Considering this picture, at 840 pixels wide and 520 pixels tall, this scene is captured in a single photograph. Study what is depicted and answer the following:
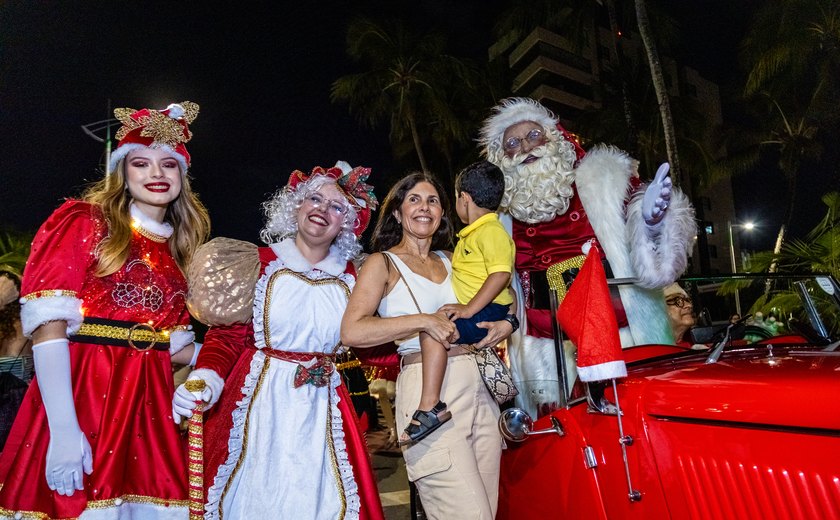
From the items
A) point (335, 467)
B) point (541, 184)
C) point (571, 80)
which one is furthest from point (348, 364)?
point (571, 80)

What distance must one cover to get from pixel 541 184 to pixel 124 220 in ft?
7.42

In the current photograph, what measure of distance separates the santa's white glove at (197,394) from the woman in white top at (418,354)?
60 cm

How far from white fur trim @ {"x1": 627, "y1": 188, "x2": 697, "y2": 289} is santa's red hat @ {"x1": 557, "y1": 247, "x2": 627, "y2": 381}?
3.33ft

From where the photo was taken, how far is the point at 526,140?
140 inches

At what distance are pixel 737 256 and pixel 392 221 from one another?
5203cm

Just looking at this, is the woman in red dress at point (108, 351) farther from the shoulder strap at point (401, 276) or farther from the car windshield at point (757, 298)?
the car windshield at point (757, 298)

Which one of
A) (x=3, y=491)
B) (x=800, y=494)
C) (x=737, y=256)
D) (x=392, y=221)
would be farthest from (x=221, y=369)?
(x=737, y=256)

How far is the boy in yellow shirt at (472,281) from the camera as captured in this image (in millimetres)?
2164

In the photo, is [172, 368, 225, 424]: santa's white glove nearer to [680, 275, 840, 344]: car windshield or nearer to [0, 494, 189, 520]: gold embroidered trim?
[0, 494, 189, 520]: gold embroidered trim

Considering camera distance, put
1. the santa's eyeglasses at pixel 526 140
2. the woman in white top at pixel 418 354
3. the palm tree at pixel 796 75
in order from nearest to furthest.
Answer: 1. the woman in white top at pixel 418 354
2. the santa's eyeglasses at pixel 526 140
3. the palm tree at pixel 796 75

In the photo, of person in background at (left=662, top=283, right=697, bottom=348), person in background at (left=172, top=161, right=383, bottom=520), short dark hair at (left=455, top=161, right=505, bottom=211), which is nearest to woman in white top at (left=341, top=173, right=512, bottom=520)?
short dark hair at (left=455, top=161, right=505, bottom=211)

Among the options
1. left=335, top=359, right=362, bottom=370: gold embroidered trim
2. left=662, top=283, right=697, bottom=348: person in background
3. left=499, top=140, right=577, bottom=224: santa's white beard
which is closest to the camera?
left=335, top=359, right=362, bottom=370: gold embroidered trim

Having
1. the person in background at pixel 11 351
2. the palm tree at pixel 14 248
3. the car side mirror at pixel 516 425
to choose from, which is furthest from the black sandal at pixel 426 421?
the palm tree at pixel 14 248

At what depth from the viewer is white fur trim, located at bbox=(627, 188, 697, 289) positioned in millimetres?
2893
